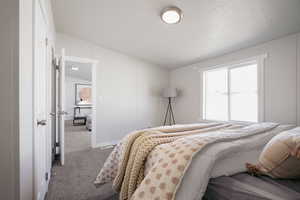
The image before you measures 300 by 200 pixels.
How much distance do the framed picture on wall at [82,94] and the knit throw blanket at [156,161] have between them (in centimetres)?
765

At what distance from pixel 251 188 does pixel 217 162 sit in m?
0.20

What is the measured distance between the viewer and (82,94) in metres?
8.35

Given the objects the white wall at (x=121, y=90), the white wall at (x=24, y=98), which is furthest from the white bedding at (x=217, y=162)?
the white wall at (x=121, y=90)

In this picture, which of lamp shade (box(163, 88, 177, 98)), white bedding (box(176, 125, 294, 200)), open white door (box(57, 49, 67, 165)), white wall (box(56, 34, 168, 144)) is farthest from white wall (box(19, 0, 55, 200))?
lamp shade (box(163, 88, 177, 98))

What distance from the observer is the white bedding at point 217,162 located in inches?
29.2

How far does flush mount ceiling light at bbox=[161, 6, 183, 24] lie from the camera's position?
7.19 ft

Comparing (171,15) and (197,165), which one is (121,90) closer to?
(171,15)

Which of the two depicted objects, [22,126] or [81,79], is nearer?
[22,126]

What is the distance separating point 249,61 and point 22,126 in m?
3.36

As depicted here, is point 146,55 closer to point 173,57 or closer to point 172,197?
point 173,57

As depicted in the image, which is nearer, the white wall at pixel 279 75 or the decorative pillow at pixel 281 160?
the decorative pillow at pixel 281 160

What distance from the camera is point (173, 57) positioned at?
381 centimetres

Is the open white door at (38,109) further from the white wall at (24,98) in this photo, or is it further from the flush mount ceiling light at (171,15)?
the flush mount ceiling light at (171,15)

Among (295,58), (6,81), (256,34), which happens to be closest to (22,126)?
(6,81)
